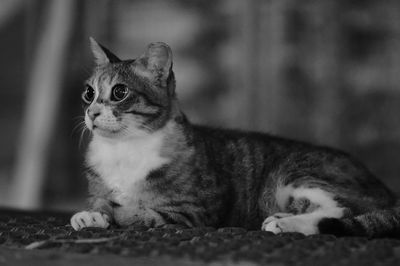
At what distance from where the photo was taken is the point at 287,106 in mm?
3965

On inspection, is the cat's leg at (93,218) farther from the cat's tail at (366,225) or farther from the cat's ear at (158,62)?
the cat's tail at (366,225)

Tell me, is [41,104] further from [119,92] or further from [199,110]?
[119,92]

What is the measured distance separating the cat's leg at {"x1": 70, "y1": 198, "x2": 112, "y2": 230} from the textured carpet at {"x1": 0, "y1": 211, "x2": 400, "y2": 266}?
0.12m

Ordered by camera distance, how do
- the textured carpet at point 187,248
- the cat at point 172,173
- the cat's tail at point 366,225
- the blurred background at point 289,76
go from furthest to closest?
the blurred background at point 289,76 < the cat at point 172,173 < the cat's tail at point 366,225 < the textured carpet at point 187,248

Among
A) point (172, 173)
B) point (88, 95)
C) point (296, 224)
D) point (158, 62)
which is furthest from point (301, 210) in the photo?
point (88, 95)

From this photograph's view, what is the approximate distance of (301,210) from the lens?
2055 millimetres

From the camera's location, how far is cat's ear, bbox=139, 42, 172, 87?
2.16 m

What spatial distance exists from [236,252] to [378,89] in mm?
2791

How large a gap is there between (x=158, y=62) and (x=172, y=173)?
0.40 m

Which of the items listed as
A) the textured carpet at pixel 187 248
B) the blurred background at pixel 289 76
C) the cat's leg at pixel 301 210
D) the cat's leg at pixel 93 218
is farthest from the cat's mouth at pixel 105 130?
the blurred background at pixel 289 76

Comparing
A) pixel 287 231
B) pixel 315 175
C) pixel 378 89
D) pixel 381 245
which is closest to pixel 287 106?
pixel 378 89

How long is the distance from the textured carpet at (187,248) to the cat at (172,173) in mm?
244

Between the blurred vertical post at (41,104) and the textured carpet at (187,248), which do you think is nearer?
the textured carpet at (187,248)

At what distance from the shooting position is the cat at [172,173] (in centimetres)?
203
